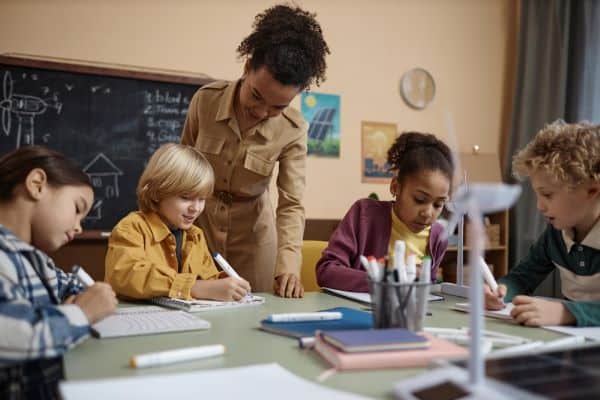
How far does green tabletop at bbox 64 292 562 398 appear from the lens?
0.68 m

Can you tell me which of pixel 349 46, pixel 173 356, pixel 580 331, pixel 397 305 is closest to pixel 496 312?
pixel 580 331

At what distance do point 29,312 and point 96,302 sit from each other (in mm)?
132

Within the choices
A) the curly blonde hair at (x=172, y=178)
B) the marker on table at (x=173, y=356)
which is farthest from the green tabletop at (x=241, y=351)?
the curly blonde hair at (x=172, y=178)

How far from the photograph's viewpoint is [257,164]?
175cm

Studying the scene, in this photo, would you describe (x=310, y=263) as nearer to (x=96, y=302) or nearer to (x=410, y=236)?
(x=410, y=236)

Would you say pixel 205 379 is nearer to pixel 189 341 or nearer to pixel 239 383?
pixel 239 383

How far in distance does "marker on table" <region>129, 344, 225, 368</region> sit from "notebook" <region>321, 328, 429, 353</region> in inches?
6.1

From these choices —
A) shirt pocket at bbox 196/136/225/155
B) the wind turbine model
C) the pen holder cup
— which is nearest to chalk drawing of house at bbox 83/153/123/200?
shirt pocket at bbox 196/136/225/155

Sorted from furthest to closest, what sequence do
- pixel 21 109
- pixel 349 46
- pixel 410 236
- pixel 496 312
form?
pixel 349 46
pixel 21 109
pixel 410 236
pixel 496 312

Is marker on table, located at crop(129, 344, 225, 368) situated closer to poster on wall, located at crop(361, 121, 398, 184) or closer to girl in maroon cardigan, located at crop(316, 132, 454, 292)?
girl in maroon cardigan, located at crop(316, 132, 454, 292)

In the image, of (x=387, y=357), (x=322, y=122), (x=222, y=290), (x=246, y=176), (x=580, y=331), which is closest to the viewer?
(x=387, y=357)

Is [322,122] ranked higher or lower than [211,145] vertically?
higher

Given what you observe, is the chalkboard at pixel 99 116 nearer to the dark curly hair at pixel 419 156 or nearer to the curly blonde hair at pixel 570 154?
the dark curly hair at pixel 419 156

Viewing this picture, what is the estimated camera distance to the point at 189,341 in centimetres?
86
